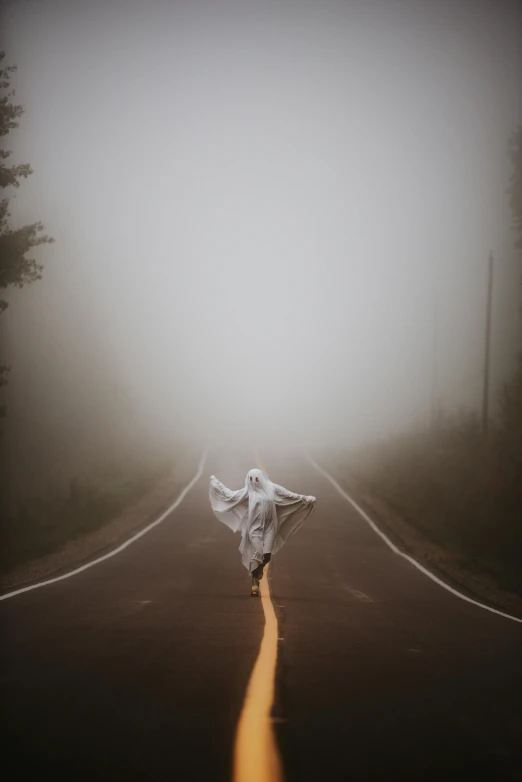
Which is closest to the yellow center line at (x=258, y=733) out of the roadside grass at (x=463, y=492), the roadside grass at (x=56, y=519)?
the roadside grass at (x=463, y=492)

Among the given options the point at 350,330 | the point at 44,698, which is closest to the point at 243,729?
the point at 44,698

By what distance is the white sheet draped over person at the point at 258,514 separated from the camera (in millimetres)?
14117

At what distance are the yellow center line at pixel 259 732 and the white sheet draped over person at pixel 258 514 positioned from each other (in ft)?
15.8

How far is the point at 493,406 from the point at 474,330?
23.0m

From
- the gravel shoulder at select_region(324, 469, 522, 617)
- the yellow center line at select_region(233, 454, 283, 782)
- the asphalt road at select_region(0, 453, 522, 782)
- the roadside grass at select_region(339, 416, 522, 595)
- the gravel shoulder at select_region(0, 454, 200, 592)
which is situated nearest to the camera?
the yellow center line at select_region(233, 454, 283, 782)

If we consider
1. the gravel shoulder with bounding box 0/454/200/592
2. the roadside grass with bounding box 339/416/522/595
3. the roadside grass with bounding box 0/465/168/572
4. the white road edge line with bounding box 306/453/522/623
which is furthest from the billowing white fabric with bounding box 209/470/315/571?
the roadside grass with bounding box 0/465/168/572

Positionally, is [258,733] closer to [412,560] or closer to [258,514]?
[258,514]

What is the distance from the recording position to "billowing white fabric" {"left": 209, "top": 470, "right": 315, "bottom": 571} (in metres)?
14.2

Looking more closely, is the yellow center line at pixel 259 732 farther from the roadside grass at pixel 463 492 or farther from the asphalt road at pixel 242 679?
the roadside grass at pixel 463 492

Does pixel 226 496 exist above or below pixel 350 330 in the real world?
below

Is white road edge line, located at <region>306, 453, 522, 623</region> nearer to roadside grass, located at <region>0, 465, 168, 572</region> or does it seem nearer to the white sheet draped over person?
the white sheet draped over person

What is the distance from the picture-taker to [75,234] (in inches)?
2282

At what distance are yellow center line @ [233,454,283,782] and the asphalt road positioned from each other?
0.30 feet

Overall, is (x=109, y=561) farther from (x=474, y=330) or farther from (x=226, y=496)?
(x=474, y=330)
